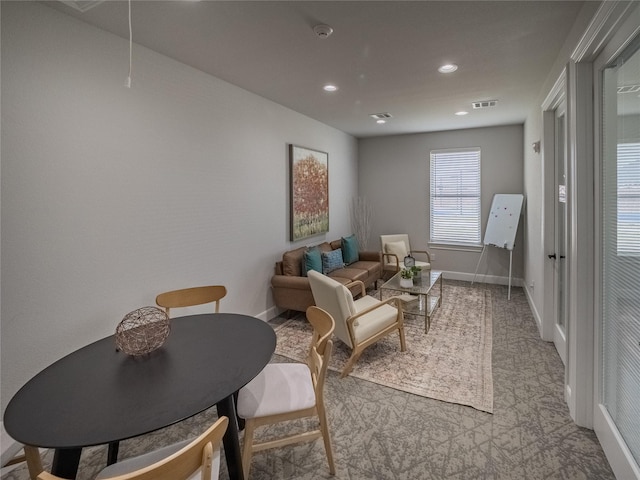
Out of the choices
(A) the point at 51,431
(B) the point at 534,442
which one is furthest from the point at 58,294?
(B) the point at 534,442

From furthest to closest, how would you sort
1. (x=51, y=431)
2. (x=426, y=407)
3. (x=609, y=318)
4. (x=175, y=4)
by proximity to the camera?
(x=426, y=407)
(x=175, y=4)
(x=609, y=318)
(x=51, y=431)

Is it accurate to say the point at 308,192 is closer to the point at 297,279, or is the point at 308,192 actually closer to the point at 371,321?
the point at 297,279

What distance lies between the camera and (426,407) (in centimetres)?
240

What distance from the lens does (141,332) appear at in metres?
1.64

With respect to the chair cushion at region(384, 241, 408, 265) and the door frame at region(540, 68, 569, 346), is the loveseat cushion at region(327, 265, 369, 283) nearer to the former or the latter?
the chair cushion at region(384, 241, 408, 265)

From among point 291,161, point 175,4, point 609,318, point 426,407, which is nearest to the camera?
point 609,318

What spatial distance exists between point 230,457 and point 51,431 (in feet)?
2.54

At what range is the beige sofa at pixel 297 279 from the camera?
3.90 metres

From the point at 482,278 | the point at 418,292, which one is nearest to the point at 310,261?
the point at 418,292

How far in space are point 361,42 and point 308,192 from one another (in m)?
2.53

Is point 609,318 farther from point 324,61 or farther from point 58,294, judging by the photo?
point 58,294

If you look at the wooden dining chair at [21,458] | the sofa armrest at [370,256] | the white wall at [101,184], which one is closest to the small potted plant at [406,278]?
the sofa armrest at [370,256]

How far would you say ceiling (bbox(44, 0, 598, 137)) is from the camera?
6.75 ft

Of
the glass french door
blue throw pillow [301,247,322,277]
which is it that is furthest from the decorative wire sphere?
blue throw pillow [301,247,322,277]
